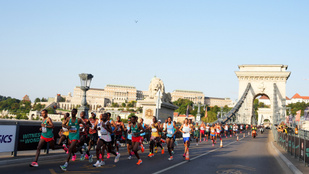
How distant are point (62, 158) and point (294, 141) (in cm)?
1046

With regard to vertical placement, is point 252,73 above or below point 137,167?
above

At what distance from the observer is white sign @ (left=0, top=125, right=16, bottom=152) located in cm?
1289

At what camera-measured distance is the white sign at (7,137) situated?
1289 cm

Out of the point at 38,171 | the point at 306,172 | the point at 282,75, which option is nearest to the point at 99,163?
the point at 38,171

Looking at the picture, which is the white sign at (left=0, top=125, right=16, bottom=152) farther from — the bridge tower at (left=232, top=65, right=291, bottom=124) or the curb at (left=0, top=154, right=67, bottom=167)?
the bridge tower at (left=232, top=65, right=291, bottom=124)

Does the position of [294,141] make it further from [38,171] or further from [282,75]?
[282,75]

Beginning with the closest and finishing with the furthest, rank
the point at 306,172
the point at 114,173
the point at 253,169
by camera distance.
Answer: the point at 114,173
the point at 306,172
the point at 253,169

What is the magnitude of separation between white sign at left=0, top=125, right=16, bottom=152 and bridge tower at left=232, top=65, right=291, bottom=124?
251 ft

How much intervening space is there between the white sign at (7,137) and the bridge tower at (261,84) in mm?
76510

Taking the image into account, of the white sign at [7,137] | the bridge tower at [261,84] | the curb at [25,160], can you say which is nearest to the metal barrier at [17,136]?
the white sign at [7,137]

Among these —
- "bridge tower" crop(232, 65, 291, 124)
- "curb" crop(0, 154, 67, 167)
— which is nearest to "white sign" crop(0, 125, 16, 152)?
"curb" crop(0, 154, 67, 167)

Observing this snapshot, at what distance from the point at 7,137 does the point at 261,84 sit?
80657mm

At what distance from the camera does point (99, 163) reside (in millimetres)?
11914

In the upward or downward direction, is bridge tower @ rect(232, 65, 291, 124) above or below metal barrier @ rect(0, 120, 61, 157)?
above
